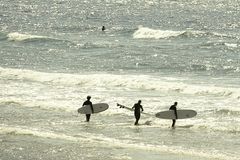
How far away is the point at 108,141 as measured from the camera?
22.4m

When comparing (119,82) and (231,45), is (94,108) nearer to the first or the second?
(119,82)

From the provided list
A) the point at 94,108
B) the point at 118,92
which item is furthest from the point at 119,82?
the point at 94,108

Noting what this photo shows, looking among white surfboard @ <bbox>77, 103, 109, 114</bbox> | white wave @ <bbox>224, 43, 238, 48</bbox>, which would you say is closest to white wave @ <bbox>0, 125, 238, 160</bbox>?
white surfboard @ <bbox>77, 103, 109, 114</bbox>

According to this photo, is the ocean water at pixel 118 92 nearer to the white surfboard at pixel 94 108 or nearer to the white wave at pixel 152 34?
the white wave at pixel 152 34

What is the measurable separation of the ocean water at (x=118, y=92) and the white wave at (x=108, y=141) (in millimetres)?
33

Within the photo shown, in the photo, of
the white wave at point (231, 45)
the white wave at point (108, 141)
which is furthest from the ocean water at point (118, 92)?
the white wave at point (231, 45)

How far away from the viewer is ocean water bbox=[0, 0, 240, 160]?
2152 centimetres

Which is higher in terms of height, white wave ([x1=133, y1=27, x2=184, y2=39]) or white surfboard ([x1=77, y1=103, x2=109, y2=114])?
white wave ([x1=133, y1=27, x2=184, y2=39])

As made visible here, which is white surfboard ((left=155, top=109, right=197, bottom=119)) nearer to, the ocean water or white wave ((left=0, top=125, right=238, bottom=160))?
the ocean water

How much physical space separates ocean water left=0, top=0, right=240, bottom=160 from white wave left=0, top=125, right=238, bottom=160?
3cm

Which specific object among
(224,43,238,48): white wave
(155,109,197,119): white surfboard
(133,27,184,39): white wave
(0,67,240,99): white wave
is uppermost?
(133,27,184,39): white wave

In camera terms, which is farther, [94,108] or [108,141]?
[94,108]

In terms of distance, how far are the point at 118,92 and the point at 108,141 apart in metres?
12.2

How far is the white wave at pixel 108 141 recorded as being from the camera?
67.4ft
